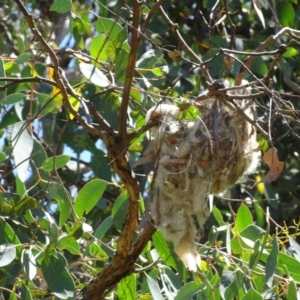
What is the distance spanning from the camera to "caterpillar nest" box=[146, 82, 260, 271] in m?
1.82

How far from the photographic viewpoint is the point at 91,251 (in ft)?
Answer: 7.36

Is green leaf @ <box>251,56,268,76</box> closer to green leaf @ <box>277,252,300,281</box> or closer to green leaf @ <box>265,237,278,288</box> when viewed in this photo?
green leaf @ <box>277,252,300,281</box>

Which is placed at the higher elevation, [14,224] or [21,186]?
[21,186]

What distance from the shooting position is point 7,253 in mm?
2006

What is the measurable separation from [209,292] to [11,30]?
2399mm

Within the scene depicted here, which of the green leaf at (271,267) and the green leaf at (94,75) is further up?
the green leaf at (94,75)

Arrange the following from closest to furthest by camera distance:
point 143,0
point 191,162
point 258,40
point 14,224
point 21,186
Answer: point 143,0 → point 191,162 → point 21,186 → point 14,224 → point 258,40

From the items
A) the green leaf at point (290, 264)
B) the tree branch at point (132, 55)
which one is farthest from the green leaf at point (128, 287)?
the tree branch at point (132, 55)

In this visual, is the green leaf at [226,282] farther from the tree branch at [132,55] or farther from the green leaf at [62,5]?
the green leaf at [62,5]

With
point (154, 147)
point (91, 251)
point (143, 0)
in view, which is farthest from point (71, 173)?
point (143, 0)

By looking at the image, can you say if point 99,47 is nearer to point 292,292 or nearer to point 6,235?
point 6,235

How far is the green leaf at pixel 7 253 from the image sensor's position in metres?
1.98

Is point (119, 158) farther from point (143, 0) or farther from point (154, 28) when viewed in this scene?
point (154, 28)

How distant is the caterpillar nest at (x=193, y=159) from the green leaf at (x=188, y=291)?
0.11 m
